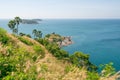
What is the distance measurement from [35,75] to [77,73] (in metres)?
1.04

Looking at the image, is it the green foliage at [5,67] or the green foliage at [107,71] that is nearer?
the green foliage at [107,71]

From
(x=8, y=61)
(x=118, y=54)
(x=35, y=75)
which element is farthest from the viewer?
(x=118, y=54)

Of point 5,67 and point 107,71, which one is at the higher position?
point 5,67

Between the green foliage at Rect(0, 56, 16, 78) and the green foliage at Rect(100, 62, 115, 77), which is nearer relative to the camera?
the green foliage at Rect(100, 62, 115, 77)

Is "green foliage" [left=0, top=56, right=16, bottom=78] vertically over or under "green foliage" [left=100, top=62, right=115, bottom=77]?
over

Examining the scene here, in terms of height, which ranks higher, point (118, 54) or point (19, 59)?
point (19, 59)

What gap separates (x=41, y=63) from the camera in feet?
22.0

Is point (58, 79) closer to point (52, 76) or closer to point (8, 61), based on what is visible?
point (52, 76)

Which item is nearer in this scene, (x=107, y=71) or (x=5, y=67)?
(x=5, y=67)

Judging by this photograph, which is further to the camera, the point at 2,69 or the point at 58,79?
the point at 2,69

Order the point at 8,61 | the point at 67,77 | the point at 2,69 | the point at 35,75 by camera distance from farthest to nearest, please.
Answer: the point at 8,61 < the point at 2,69 < the point at 35,75 < the point at 67,77

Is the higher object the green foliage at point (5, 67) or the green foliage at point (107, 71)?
the green foliage at point (5, 67)

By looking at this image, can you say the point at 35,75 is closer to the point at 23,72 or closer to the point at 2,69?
the point at 23,72

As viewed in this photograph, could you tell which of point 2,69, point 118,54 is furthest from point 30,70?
point 118,54
